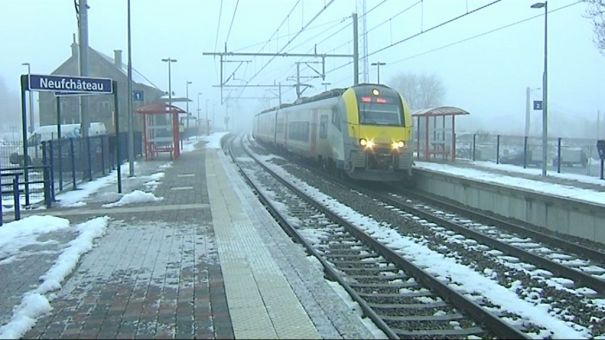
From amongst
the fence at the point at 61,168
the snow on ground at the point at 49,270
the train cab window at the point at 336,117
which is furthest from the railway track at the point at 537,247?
the fence at the point at 61,168

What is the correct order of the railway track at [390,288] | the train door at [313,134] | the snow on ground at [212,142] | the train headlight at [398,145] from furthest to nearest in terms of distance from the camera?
1. the snow on ground at [212,142]
2. the train door at [313,134]
3. the train headlight at [398,145]
4. the railway track at [390,288]

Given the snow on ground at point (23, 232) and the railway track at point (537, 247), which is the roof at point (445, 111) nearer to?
the railway track at point (537, 247)

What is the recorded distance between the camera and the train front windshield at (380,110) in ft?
59.6

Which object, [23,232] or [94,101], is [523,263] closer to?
[23,232]

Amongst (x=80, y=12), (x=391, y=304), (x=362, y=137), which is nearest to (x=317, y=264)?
(x=391, y=304)

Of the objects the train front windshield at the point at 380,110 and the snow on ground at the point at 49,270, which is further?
the train front windshield at the point at 380,110

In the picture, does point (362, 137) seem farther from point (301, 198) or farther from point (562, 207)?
point (562, 207)

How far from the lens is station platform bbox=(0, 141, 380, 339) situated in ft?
17.3

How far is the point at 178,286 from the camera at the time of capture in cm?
666

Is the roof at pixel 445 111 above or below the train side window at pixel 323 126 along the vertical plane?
above

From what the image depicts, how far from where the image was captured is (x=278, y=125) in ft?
118

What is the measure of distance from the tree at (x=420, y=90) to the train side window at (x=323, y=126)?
205 feet

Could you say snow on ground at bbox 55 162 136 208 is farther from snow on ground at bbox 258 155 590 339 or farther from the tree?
the tree

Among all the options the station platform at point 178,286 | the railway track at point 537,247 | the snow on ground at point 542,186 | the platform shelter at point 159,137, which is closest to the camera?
the station platform at point 178,286
